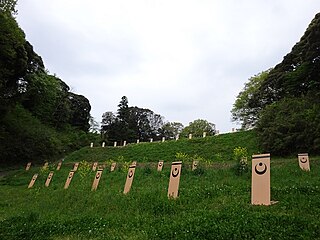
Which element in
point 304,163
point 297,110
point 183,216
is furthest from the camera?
point 297,110

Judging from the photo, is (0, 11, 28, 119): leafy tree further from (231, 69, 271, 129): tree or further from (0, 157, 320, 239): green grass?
(231, 69, 271, 129): tree

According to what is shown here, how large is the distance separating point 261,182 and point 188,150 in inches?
867

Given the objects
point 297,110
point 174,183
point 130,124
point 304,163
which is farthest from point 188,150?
point 130,124

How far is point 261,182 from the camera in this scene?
6.38 meters

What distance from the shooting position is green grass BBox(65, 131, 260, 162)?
25.4 metres

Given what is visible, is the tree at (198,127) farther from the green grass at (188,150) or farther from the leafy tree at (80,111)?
the green grass at (188,150)

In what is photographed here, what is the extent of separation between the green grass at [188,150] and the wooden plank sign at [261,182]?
1562 cm

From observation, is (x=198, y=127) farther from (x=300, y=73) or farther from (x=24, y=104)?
(x=300, y=73)

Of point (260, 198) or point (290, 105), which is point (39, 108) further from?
point (260, 198)

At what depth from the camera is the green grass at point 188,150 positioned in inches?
1001

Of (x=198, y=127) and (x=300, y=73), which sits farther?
(x=198, y=127)

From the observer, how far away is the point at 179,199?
25.1 ft

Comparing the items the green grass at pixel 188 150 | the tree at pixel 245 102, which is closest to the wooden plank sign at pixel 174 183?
the green grass at pixel 188 150

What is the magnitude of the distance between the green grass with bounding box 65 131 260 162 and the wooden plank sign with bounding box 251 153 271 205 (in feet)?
51.3
